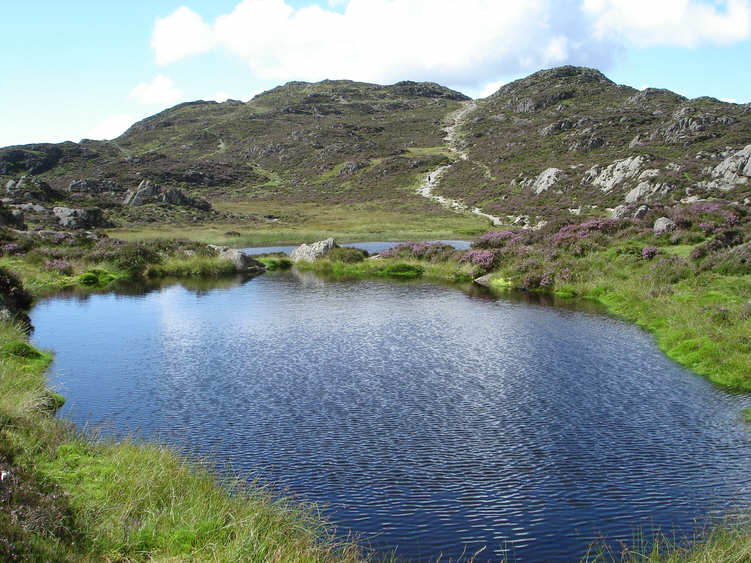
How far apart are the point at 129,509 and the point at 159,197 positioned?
114 metres

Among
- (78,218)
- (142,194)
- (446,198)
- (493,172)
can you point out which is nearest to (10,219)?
(78,218)

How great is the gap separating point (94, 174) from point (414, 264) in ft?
408

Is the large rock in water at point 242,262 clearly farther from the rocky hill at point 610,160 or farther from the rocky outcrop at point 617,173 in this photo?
the rocky outcrop at point 617,173

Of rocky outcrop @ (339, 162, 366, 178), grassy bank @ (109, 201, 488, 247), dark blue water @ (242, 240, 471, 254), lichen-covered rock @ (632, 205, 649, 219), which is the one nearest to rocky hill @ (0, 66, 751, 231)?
lichen-covered rock @ (632, 205, 649, 219)

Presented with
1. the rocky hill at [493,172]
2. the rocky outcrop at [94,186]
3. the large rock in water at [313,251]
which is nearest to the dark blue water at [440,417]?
the large rock in water at [313,251]

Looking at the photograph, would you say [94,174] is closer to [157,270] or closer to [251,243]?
[251,243]

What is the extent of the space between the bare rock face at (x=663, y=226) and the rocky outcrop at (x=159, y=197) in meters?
88.8

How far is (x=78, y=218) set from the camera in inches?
3142

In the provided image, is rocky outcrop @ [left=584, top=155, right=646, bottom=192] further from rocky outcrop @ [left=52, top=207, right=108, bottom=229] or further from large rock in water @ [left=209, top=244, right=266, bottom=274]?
rocky outcrop @ [left=52, top=207, right=108, bottom=229]

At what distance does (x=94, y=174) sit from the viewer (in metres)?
152

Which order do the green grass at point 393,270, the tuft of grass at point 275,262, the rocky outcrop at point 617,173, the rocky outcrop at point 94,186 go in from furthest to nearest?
1. the rocky outcrop at point 94,186
2. the rocky outcrop at point 617,173
3. the tuft of grass at point 275,262
4. the green grass at point 393,270

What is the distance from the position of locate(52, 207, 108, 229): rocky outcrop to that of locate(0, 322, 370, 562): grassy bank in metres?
70.6

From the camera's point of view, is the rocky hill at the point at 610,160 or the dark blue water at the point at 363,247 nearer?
the dark blue water at the point at 363,247

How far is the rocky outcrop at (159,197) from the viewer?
113m
